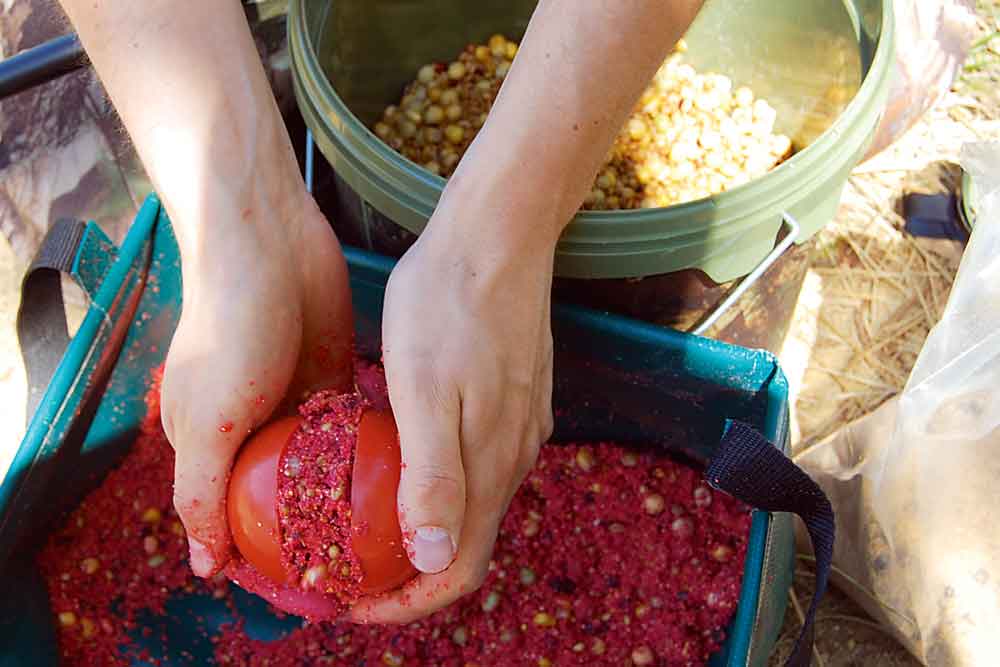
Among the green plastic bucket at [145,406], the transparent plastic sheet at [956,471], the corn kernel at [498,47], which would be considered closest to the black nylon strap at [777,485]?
the green plastic bucket at [145,406]

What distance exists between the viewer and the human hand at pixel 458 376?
0.92 metres

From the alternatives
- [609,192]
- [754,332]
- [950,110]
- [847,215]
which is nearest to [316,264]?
[609,192]

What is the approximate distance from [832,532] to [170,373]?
2.33ft

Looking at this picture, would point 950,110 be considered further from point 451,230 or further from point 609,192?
point 451,230

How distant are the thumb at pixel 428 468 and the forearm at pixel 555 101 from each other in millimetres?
169

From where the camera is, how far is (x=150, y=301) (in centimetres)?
141

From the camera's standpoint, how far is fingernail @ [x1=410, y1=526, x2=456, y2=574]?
3.04 feet

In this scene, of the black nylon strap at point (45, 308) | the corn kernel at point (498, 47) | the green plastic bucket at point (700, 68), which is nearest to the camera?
the green plastic bucket at point (700, 68)

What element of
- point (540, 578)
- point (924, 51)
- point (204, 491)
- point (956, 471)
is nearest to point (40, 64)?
point (204, 491)

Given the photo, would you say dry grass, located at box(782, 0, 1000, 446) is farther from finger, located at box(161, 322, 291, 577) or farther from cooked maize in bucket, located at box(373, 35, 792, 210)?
finger, located at box(161, 322, 291, 577)

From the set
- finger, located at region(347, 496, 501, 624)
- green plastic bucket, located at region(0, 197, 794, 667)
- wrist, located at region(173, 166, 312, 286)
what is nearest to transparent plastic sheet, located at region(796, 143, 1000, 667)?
green plastic bucket, located at region(0, 197, 794, 667)

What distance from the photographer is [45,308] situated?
4.85 ft

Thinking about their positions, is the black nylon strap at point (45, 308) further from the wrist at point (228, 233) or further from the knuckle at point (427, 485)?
the knuckle at point (427, 485)

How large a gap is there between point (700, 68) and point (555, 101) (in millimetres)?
725
